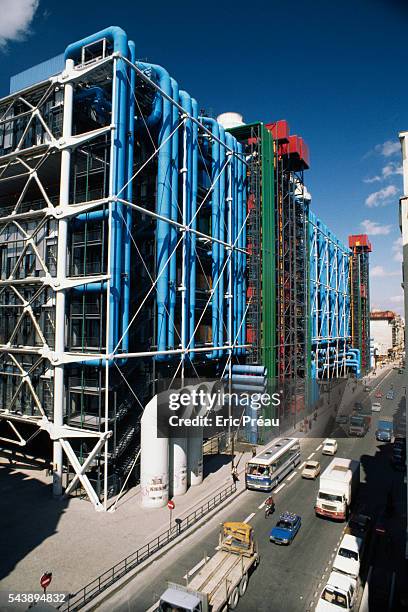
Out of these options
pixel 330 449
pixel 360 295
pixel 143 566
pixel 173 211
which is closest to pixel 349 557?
pixel 143 566

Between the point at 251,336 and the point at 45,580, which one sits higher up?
the point at 251,336

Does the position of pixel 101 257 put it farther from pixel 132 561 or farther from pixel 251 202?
pixel 251 202

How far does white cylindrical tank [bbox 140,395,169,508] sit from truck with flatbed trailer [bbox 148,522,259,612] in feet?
23.7

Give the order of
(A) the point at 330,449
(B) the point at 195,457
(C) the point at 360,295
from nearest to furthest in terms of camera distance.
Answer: (B) the point at 195,457 < (A) the point at 330,449 < (C) the point at 360,295

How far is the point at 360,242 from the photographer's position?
100 meters

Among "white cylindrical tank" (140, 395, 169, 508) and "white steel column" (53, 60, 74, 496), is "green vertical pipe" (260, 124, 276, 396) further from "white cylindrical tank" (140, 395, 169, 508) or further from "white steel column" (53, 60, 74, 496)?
"white steel column" (53, 60, 74, 496)

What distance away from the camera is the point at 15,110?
36.4m

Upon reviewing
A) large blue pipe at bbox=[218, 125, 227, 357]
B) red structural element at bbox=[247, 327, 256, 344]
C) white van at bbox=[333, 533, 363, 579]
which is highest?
large blue pipe at bbox=[218, 125, 227, 357]

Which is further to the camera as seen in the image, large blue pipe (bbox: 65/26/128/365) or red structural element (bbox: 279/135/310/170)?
red structural element (bbox: 279/135/310/170)

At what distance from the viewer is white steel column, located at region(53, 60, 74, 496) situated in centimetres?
2791

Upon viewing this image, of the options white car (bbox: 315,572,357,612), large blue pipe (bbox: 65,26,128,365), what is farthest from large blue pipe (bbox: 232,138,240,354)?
white car (bbox: 315,572,357,612)

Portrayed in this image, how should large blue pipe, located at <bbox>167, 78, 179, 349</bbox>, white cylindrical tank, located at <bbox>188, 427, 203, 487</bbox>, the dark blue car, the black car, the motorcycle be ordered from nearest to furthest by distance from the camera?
the dark blue car < the black car < the motorcycle < white cylindrical tank, located at <bbox>188, 427, 203, 487</bbox> < large blue pipe, located at <bbox>167, 78, 179, 349</bbox>

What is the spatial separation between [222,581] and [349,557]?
251 inches

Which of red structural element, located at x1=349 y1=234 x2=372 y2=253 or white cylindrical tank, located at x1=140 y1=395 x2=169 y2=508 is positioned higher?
red structural element, located at x1=349 y1=234 x2=372 y2=253
